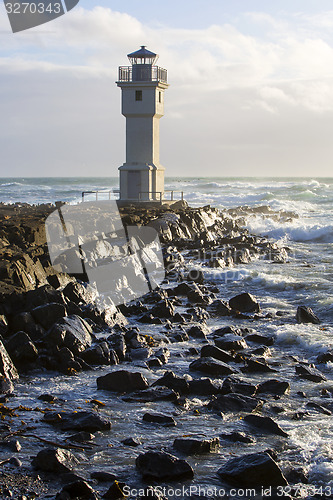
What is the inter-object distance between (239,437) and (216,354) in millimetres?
2470

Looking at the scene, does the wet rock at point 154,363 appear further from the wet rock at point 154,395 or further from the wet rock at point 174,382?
the wet rock at point 154,395

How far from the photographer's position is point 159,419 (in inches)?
217

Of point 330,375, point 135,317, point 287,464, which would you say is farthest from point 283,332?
point 287,464

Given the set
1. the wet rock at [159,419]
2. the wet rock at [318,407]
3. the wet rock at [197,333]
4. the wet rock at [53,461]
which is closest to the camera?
the wet rock at [53,461]

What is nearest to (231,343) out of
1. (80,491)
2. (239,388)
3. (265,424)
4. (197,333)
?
(197,333)

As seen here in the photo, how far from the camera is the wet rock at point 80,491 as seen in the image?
4098 mm

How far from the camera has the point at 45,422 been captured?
5.41 metres

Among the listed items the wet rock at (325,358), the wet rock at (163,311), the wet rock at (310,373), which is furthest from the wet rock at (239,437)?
the wet rock at (163,311)

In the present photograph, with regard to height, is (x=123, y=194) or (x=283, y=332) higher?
(x=123, y=194)

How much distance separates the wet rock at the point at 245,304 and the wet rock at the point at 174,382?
168 inches

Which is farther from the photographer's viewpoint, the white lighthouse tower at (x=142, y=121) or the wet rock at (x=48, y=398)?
the white lighthouse tower at (x=142, y=121)

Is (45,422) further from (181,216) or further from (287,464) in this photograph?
(181,216)

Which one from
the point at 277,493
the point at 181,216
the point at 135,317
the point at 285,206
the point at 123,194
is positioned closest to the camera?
the point at 277,493

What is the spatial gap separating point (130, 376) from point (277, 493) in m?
2.52
